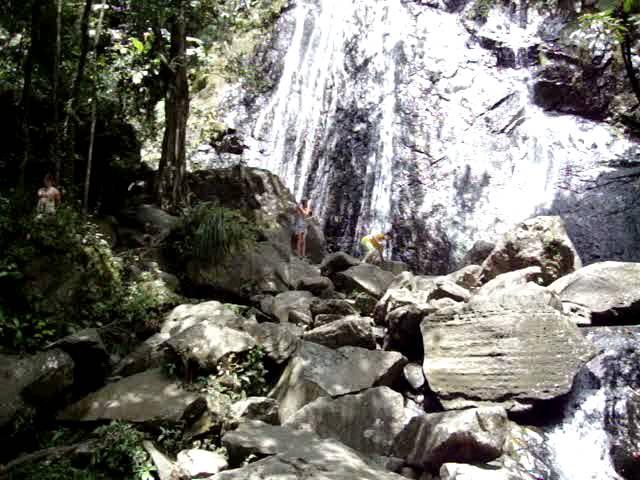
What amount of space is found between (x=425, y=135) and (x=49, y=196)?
970cm

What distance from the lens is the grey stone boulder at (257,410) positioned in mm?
5316

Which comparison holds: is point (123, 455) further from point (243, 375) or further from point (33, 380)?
point (243, 375)

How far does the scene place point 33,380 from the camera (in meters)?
5.19

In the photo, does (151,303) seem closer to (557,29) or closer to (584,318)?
(584,318)

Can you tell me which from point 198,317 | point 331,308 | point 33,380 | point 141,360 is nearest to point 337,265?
point 331,308

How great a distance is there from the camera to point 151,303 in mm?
7379

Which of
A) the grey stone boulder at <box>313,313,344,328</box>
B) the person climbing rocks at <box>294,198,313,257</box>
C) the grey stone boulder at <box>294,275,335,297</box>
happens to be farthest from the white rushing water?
the person climbing rocks at <box>294,198,313,257</box>

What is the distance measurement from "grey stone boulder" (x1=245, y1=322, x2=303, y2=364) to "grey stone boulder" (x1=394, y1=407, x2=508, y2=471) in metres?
1.67

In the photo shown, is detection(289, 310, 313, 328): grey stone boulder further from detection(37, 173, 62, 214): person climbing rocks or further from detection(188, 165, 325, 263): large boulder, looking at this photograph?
detection(188, 165, 325, 263): large boulder

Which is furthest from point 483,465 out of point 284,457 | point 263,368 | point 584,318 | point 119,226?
point 119,226

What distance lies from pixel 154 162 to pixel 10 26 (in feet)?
15.1

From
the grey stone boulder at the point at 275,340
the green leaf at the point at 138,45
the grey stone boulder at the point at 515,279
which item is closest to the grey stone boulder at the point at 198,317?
the grey stone boulder at the point at 275,340

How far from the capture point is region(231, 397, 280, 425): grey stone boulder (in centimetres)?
532

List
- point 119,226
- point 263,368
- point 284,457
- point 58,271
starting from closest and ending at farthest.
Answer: point 284,457, point 263,368, point 58,271, point 119,226
